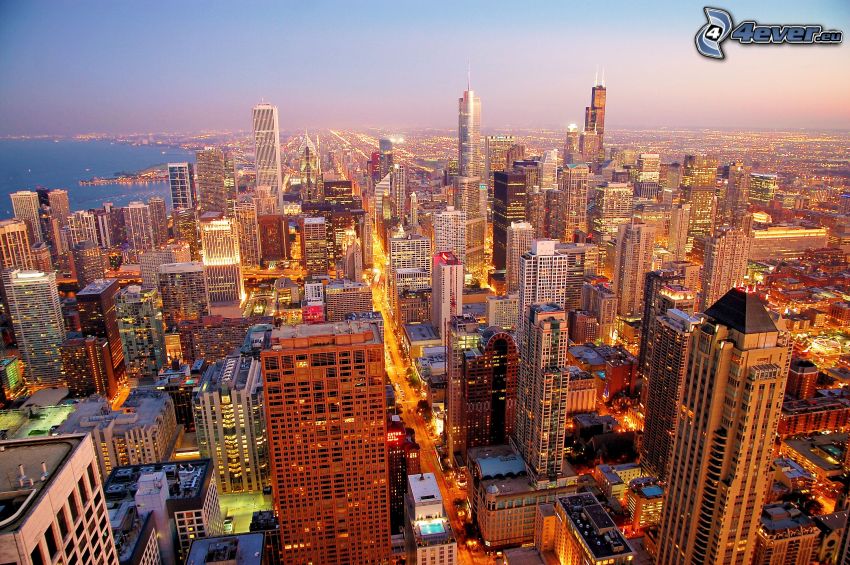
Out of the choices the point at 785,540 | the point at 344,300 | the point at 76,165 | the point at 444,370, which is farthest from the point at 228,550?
the point at 76,165

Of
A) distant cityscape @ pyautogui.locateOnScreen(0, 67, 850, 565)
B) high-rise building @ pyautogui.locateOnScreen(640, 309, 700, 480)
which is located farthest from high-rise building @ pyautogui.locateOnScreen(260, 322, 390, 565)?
high-rise building @ pyautogui.locateOnScreen(640, 309, 700, 480)

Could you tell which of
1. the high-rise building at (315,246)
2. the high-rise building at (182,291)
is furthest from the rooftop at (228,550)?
the high-rise building at (315,246)

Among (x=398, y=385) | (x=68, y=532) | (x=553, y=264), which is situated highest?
(x=68, y=532)

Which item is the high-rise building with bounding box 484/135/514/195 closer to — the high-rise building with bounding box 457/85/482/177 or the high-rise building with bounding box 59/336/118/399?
the high-rise building with bounding box 457/85/482/177

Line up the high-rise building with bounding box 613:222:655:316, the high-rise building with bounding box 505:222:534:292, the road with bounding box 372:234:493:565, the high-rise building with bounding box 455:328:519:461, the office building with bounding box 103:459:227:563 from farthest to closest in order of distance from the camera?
the high-rise building with bounding box 505:222:534:292 → the high-rise building with bounding box 613:222:655:316 → the high-rise building with bounding box 455:328:519:461 → the road with bounding box 372:234:493:565 → the office building with bounding box 103:459:227:563

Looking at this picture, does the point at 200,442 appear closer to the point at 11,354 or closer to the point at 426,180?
the point at 11,354

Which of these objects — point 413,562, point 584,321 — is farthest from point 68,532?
point 584,321

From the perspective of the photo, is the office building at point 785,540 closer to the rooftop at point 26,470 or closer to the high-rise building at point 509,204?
the rooftop at point 26,470

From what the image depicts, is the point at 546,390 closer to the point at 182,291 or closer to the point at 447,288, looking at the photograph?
the point at 447,288
